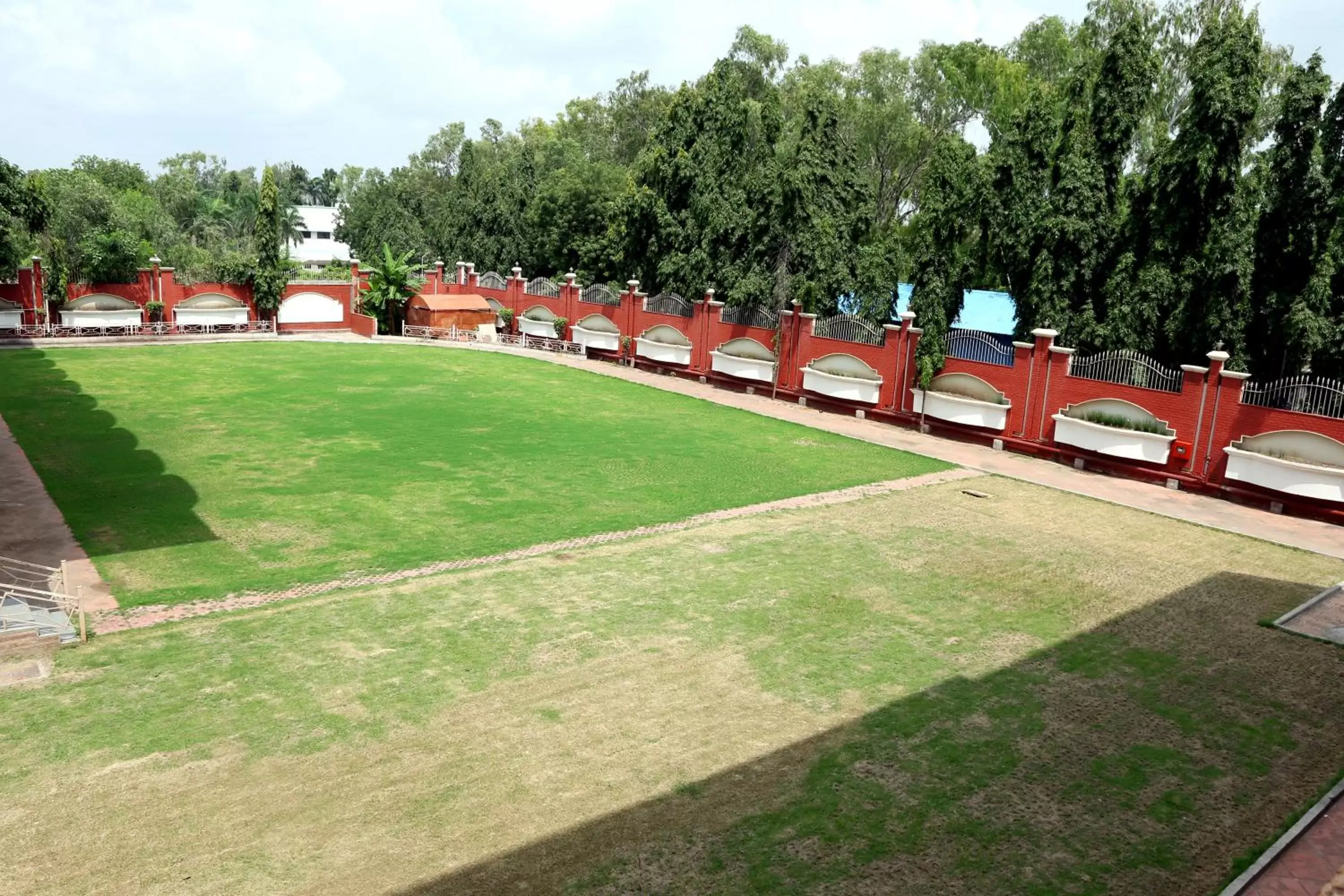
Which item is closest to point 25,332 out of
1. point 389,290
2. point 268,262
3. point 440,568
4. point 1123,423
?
point 268,262

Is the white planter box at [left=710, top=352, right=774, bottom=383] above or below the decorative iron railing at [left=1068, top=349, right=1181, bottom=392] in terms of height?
below

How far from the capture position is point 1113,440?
66.2 feet

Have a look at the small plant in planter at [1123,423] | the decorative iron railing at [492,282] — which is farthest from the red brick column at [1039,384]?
the decorative iron railing at [492,282]

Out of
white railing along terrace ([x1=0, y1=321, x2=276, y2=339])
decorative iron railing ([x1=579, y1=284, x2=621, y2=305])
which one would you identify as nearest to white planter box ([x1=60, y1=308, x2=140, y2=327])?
white railing along terrace ([x1=0, y1=321, x2=276, y2=339])

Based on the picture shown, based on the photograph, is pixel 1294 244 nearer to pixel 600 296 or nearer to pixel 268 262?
pixel 600 296

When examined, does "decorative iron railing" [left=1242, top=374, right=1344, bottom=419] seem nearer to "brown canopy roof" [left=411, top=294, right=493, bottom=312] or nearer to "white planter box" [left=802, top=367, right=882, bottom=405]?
"white planter box" [left=802, top=367, right=882, bottom=405]

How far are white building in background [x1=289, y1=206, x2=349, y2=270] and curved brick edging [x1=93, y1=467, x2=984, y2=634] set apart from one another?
58796mm

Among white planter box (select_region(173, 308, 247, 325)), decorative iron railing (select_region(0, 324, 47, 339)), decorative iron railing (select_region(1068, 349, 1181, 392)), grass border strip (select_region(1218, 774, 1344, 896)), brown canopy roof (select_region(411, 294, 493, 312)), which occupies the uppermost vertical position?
decorative iron railing (select_region(1068, 349, 1181, 392))

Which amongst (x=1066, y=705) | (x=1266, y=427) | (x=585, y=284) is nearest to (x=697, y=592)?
(x=1066, y=705)

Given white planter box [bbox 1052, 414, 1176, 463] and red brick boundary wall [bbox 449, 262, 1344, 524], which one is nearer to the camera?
red brick boundary wall [bbox 449, 262, 1344, 524]

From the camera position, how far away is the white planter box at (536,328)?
3738 centimetres

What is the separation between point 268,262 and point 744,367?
2044 cm

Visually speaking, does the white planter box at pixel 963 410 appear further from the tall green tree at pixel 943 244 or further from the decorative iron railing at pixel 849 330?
the decorative iron railing at pixel 849 330

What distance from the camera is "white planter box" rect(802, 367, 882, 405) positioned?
82.9ft
